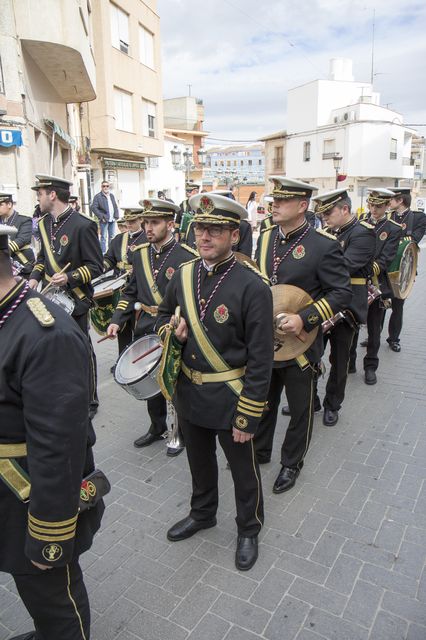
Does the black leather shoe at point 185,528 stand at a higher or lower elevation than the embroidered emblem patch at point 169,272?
lower

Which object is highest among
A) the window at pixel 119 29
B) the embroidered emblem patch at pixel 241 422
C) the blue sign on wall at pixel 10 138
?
the window at pixel 119 29

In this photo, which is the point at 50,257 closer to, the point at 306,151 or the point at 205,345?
the point at 205,345

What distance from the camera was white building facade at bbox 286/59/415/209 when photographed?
41562mm

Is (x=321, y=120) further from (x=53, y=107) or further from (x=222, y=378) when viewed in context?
(x=222, y=378)

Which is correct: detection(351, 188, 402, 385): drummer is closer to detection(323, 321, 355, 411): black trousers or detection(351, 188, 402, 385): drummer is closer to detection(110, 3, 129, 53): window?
detection(323, 321, 355, 411): black trousers

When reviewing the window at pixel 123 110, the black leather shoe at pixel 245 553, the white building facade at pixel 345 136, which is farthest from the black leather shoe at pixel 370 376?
the white building facade at pixel 345 136

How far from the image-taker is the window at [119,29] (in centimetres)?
2117

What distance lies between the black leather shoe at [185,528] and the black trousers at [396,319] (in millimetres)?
4991

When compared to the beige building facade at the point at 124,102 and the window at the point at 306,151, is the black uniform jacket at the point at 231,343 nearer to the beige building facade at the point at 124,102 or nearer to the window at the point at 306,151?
the beige building facade at the point at 124,102

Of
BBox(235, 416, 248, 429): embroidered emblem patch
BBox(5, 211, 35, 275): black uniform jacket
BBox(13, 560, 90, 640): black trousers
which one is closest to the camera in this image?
BBox(13, 560, 90, 640): black trousers

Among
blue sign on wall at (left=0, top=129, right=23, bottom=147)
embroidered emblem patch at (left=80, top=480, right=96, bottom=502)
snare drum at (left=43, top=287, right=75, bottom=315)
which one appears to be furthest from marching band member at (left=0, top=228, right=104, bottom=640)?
blue sign on wall at (left=0, top=129, right=23, bottom=147)

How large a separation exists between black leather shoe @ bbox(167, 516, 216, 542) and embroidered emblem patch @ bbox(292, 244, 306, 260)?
2034mm

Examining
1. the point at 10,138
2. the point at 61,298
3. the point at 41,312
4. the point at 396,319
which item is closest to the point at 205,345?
the point at 41,312

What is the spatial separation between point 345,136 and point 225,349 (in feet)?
143
